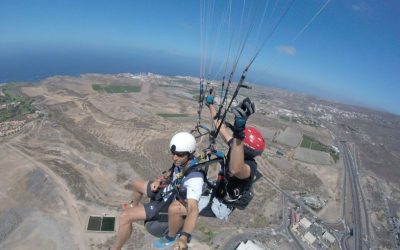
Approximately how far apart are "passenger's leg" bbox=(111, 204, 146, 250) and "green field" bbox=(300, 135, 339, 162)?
1987 inches

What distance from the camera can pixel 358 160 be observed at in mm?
53031

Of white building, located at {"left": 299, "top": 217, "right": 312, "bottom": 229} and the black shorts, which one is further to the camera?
white building, located at {"left": 299, "top": 217, "right": 312, "bottom": 229}

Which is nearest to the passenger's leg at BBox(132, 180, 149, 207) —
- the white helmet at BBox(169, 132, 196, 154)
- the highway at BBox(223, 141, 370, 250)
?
the white helmet at BBox(169, 132, 196, 154)

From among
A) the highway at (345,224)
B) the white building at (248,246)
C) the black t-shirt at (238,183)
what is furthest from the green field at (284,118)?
the black t-shirt at (238,183)

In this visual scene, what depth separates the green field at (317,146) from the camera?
169 ft

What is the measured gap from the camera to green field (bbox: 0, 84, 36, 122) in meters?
44.4

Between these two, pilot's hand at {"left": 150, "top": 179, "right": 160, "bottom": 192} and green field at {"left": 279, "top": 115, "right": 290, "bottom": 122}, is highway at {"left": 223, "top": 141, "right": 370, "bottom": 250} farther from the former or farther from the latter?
green field at {"left": 279, "top": 115, "right": 290, "bottom": 122}

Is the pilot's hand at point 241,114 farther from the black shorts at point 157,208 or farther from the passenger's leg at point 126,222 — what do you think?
the passenger's leg at point 126,222

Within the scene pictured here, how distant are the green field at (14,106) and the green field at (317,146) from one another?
5047cm

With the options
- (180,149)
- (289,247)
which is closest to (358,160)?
(289,247)

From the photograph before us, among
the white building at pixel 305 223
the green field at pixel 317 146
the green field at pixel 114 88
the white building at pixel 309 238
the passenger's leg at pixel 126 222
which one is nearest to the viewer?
the passenger's leg at pixel 126 222

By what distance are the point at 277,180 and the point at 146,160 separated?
56.5 feet

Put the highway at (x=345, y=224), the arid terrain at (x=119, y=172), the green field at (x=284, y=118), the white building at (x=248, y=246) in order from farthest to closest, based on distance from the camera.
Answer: the green field at (x=284, y=118)
the highway at (x=345, y=224)
the arid terrain at (x=119, y=172)
the white building at (x=248, y=246)

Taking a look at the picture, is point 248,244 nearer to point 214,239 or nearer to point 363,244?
point 214,239
